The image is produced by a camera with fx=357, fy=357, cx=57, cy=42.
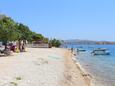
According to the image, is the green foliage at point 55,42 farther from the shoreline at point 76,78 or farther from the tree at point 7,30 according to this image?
the shoreline at point 76,78

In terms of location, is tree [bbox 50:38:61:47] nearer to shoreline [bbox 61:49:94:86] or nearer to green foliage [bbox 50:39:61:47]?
green foliage [bbox 50:39:61:47]

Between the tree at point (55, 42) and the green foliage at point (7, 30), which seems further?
the tree at point (55, 42)

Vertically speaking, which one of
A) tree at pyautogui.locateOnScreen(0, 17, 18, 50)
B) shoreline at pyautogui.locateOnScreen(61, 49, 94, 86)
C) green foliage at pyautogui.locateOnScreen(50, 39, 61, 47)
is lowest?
shoreline at pyautogui.locateOnScreen(61, 49, 94, 86)

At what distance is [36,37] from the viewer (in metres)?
125

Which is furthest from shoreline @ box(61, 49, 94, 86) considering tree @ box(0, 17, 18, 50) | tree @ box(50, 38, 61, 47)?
tree @ box(50, 38, 61, 47)

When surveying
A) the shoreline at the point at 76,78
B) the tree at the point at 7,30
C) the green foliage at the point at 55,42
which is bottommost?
the shoreline at the point at 76,78

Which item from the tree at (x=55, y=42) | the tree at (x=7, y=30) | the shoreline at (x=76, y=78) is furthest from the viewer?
the tree at (x=55, y=42)

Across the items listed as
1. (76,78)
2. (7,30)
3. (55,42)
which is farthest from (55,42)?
(76,78)

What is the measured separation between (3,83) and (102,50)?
299 feet

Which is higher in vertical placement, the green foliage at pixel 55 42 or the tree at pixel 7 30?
the tree at pixel 7 30

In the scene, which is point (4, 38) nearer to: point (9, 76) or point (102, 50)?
point (9, 76)

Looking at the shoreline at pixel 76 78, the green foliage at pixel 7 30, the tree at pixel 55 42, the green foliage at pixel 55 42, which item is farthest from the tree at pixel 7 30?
the green foliage at pixel 55 42

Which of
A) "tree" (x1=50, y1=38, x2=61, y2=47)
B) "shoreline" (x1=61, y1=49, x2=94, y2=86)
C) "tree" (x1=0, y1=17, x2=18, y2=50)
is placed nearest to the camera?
"shoreline" (x1=61, y1=49, x2=94, y2=86)

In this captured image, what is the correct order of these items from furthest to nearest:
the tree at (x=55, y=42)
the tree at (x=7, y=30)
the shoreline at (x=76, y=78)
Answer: the tree at (x=55, y=42)
the tree at (x=7, y=30)
the shoreline at (x=76, y=78)
